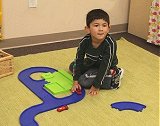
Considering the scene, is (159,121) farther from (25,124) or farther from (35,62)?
(35,62)

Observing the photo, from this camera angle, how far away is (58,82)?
1.69 metres

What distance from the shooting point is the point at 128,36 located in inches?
106

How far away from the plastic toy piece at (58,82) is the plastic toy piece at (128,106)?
0.96 feet

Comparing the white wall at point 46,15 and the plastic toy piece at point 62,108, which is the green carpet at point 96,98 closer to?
the plastic toy piece at point 62,108

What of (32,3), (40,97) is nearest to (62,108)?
(40,97)

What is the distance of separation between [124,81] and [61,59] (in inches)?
20.3

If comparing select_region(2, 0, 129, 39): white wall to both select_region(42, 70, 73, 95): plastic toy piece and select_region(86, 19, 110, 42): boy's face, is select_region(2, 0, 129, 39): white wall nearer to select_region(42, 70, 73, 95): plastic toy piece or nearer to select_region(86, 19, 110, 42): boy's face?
select_region(42, 70, 73, 95): plastic toy piece

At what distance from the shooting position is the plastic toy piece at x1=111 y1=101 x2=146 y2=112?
1.49m

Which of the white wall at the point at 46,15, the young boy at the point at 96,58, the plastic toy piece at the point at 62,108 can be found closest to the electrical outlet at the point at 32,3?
the white wall at the point at 46,15

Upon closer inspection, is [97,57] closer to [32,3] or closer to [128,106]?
[128,106]

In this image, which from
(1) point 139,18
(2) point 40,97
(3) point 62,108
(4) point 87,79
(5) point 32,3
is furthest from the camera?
(1) point 139,18

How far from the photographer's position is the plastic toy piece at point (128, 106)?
149 cm

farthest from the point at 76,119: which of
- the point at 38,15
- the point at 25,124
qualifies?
the point at 38,15

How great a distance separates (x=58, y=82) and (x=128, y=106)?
441mm
